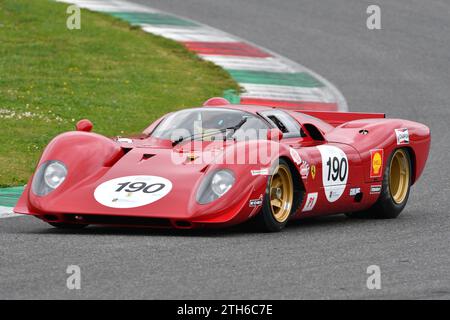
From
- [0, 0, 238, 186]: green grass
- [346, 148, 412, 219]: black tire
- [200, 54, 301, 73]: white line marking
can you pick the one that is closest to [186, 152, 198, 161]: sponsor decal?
[346, 148, 412, 219]: black tire

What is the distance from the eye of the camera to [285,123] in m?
10.8

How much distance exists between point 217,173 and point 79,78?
39.2 feet

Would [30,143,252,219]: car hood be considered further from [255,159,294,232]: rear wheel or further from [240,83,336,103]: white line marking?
[240,83,336,103]: white line marking

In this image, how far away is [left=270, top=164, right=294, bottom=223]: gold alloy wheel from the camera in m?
9.79

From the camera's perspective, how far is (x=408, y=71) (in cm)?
2333

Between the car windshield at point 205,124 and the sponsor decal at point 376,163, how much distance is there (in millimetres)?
1199

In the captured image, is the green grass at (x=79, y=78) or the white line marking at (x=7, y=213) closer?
the white line marking at (x=7, y=213)

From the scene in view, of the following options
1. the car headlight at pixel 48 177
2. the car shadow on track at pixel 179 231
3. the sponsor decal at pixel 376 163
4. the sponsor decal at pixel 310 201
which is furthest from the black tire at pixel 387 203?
the car headlight at pixel 48 177

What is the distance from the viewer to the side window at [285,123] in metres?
10.7

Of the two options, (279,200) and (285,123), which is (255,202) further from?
(285,123)

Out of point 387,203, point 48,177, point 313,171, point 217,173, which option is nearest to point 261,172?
point 217,173

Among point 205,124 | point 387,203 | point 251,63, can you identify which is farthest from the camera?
point 251,63

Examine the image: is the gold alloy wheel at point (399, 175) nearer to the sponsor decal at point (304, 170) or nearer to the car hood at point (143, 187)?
the sponsor decal at point (304, 170)
